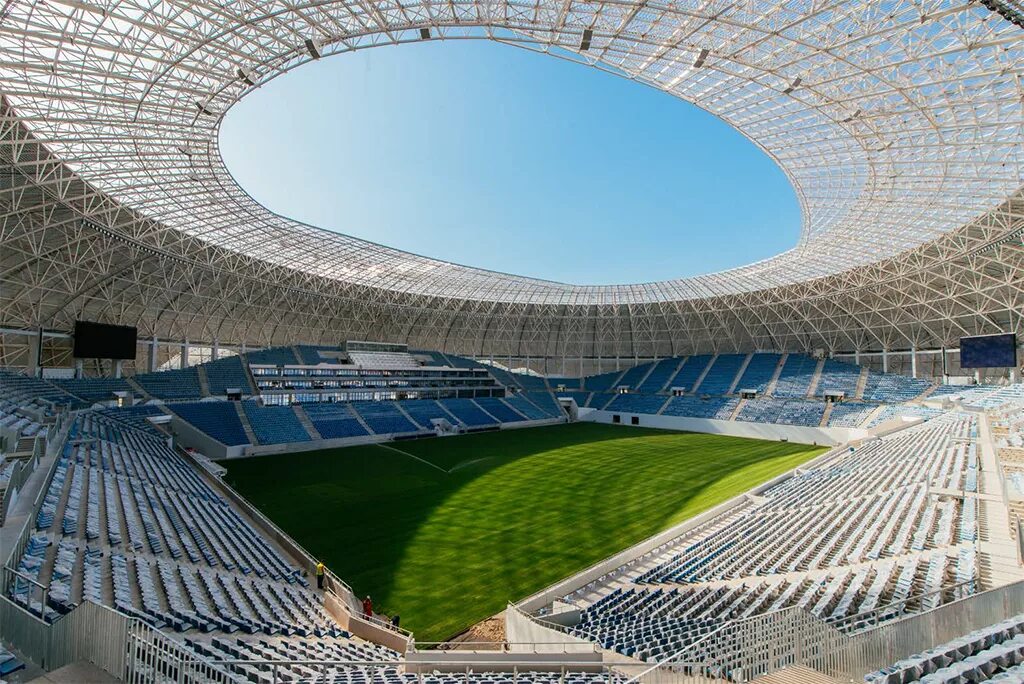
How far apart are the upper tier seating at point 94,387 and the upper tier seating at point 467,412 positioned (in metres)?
26.5

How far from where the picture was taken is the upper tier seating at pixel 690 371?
199ft

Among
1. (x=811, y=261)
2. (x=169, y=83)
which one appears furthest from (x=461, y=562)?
(x=811, y=261)

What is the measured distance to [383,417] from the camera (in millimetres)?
47906

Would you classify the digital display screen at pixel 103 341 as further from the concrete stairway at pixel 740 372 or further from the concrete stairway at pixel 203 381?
the concrete stairway at pixel 740 372

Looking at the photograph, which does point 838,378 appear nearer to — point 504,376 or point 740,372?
point 740,372

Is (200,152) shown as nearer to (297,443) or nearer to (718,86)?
(297,443)

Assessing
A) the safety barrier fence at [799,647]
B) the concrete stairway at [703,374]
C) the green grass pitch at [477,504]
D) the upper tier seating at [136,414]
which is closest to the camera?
the safety barrier fence at [799,647]

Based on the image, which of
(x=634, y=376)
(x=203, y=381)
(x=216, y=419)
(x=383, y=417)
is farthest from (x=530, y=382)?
(x=216, y=419)

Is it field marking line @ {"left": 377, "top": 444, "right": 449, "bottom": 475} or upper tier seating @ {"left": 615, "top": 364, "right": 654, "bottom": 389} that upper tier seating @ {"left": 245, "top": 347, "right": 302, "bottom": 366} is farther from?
upper tier seating @ {"left": 615, "top": 364, "right": 654, "bottom": 389}

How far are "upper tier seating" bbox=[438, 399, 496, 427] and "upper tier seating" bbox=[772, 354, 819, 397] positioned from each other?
29534 millimetres

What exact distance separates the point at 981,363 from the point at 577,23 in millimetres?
44813

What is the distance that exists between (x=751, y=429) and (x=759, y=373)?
10.9 m

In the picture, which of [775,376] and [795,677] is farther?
[775,376]

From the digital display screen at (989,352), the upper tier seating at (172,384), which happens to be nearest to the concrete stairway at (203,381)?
the upper tier seating at (172,384)
